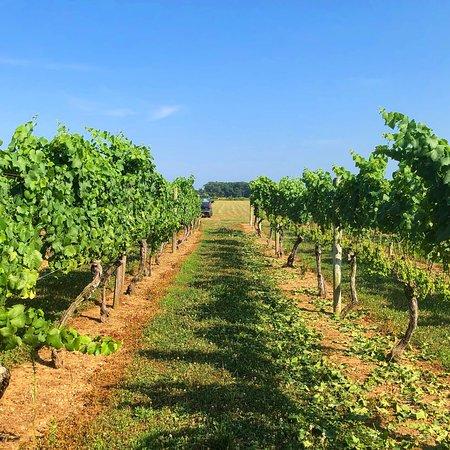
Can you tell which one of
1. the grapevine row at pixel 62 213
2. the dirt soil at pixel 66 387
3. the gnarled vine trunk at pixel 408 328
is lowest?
the dirt soil at pixel 66 387

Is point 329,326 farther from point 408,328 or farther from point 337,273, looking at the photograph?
point 408,328

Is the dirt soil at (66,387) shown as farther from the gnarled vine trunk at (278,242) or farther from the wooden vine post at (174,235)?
the gnarled vine trunk at (278,242)

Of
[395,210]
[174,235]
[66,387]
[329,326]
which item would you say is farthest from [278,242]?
[66,387]

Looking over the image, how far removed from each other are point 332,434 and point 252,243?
29525mm

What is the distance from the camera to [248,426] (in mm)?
8133

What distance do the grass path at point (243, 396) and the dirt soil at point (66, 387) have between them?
379mm

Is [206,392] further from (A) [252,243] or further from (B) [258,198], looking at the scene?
(B) [258,198]

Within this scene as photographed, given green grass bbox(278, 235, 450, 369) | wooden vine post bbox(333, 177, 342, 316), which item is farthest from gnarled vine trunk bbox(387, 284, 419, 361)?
wooden vine post bbox(333, 177, 342, 316)

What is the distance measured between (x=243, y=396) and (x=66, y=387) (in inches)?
146

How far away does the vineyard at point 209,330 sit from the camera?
291 inches

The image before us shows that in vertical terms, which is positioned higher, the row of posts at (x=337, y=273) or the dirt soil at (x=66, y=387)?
the row of posts at (x=337, y=273)

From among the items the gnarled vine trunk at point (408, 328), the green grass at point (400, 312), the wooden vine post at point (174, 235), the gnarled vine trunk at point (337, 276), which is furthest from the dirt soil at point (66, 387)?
the wooden vine post at point (174, 235)

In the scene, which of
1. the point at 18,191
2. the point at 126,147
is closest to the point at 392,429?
the point at 18,191

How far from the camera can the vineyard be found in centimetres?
739
